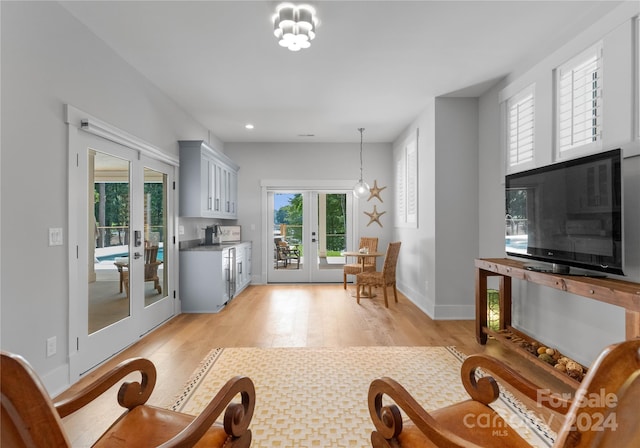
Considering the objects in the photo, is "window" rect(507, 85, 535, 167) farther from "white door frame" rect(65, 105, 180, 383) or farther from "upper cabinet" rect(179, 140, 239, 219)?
"white door frame" rect(65, 105, 180, 383)

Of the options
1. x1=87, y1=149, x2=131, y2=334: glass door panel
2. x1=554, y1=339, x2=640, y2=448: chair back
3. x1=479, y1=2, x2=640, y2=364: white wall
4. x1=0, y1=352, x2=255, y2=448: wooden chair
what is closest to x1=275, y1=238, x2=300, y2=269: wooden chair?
x1=87, y1=149, x2=131, y2=334: glass door panel

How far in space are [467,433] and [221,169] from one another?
17.1 ft

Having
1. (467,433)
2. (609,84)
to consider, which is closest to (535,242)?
(609,84)

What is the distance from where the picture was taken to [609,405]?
0.72 metres

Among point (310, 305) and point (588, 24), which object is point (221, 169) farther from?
point (588, 24)

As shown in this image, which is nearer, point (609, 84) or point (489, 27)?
point (609, 84)

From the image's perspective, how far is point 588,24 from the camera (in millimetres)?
2551

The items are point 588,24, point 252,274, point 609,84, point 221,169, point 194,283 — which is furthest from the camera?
point 252,274

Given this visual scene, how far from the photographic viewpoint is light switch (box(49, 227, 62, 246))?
234 centimetres

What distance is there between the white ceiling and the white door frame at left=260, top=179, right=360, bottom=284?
6.81 ft

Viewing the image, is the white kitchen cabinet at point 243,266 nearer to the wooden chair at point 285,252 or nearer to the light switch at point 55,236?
the wooden chair at point 285,252

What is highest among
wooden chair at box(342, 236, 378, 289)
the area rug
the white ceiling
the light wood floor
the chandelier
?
the white ceiling

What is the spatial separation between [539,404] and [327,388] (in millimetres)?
1531

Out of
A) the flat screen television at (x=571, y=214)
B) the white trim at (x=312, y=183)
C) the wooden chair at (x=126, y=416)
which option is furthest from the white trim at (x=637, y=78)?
the white trim at (x=312, y=183)
